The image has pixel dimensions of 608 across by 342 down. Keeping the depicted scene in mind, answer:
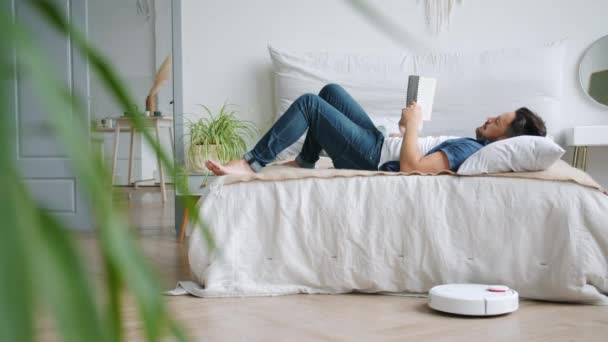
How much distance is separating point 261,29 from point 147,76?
6.78ft

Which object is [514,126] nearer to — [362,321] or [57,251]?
[362,321]

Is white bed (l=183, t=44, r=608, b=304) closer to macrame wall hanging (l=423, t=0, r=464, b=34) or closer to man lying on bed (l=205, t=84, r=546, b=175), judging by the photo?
man lying on bed (l=205, t=84, r=546, b=175)

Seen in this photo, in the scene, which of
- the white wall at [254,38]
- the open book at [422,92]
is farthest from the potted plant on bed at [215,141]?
the open book at [422,92]

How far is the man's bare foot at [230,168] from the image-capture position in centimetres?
256

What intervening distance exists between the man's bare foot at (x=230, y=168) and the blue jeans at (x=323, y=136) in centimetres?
4

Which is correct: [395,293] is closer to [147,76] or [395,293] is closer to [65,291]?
[65,291]

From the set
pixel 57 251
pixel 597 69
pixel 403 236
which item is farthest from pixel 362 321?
pixel 597 69

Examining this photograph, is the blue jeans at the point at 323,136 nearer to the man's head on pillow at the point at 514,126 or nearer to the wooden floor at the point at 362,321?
the man's head on pillow at the point at 514,126

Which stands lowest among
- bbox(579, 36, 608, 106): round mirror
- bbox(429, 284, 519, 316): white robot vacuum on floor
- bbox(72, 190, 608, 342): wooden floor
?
bbox(72, 190, 608, 342): wooden floor

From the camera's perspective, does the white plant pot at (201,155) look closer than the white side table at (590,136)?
No

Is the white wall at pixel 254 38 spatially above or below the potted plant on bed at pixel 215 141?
above

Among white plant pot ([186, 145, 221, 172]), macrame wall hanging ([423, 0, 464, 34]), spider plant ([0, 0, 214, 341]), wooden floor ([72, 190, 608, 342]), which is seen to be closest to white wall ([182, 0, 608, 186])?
macrame wall hanging ([423, 0, 464, 34])

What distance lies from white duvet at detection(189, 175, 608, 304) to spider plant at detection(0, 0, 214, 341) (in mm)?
2121

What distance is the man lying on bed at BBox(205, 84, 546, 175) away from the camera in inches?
99.0
